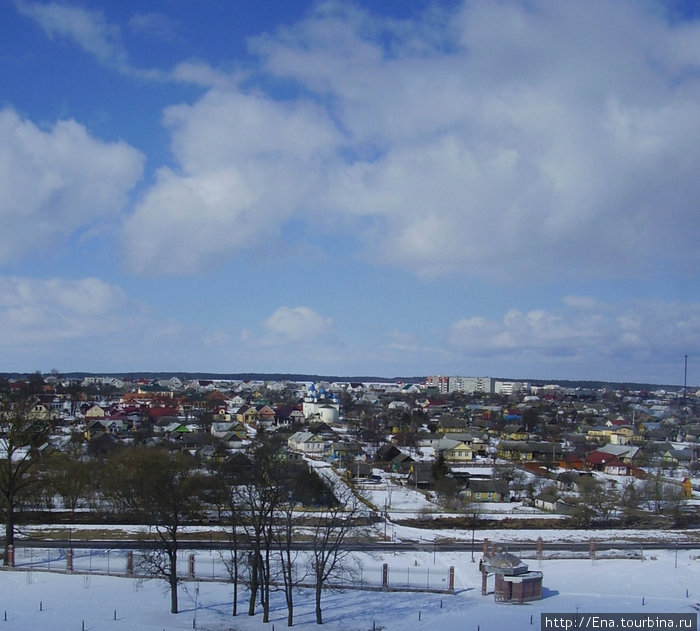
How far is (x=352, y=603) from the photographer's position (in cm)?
1758

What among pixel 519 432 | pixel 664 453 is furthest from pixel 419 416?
pixel 664 453

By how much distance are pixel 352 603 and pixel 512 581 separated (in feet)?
13.8

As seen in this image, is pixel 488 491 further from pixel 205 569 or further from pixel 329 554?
pixel 329 554

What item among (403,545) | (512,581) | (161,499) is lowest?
(403,545)

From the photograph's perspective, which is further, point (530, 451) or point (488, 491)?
point (530, 451)

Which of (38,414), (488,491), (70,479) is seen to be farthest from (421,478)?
(38,414)

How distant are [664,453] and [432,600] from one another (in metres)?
37.9

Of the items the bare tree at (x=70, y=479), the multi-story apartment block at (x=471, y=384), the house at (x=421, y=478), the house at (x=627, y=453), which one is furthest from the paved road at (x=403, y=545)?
the multi-story apartment block at (x=471, y=384)

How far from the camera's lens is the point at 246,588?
18.1 metres

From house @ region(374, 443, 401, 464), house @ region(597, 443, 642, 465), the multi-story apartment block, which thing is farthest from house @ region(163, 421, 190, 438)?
the multi-story apartment block

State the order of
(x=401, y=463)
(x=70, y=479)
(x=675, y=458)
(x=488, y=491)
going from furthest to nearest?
(x=675, y=458) < (x=401, y=463) < (x=488, y=491) < (x=70, y=479)

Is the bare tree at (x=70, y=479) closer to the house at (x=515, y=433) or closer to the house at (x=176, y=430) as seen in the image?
the house at (x=176, y=430)

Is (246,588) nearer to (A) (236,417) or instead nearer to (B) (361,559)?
(B) (361,559)

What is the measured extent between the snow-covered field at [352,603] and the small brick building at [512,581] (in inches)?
11.4
